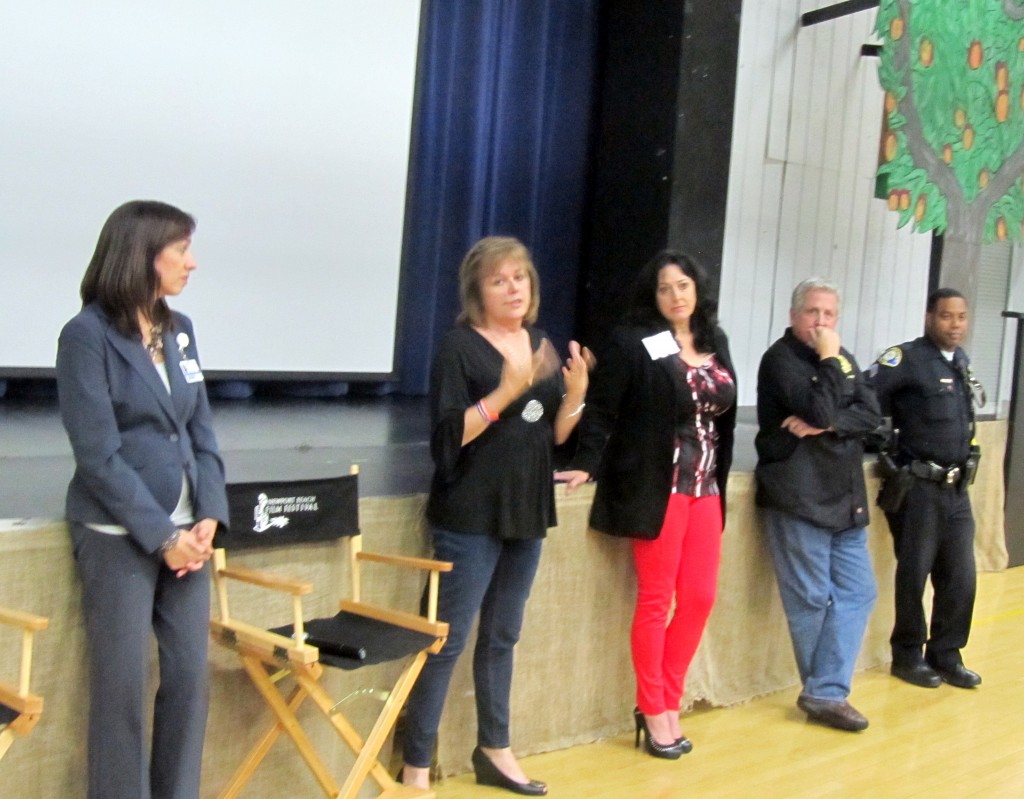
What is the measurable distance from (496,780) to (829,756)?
1056mm

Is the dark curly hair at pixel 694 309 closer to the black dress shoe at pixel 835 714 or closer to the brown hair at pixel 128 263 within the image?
the black dress shoe at pixel 835 714

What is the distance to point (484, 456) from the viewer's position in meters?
2.47

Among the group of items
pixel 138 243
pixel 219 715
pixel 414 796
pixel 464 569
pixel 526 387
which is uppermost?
pixel 138 243

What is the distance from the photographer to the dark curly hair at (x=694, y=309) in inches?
115

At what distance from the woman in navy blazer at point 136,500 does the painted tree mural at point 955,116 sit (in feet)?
12.1

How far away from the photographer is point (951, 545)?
3.83 meters

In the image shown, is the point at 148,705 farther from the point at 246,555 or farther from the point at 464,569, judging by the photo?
the point at 464,569

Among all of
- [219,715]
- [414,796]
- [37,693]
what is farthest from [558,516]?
[37,693]

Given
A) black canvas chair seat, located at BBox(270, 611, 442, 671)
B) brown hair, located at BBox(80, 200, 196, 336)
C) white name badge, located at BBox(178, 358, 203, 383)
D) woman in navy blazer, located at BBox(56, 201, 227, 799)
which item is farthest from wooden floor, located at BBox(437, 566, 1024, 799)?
brown hair, located at BBox(80, 200, 196, 336)

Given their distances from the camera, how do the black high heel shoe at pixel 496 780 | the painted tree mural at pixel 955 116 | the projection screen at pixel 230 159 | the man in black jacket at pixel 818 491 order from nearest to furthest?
the black high heel shoe at pixel 496 780
the man in black jacket at pixel 818 491
the projection screen at pixel 230 159
the painted tree mural at pixel 955 116

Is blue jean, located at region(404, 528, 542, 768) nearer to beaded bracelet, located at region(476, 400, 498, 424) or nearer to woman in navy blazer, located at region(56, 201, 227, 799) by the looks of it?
beaded bracelet, located at region(476, 400, 498, 424)

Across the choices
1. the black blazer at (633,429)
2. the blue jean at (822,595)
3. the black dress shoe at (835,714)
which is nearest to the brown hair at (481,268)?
the black blazer at (633,429)

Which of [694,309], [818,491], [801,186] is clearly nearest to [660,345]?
[694,309]

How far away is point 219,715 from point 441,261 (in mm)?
2981
